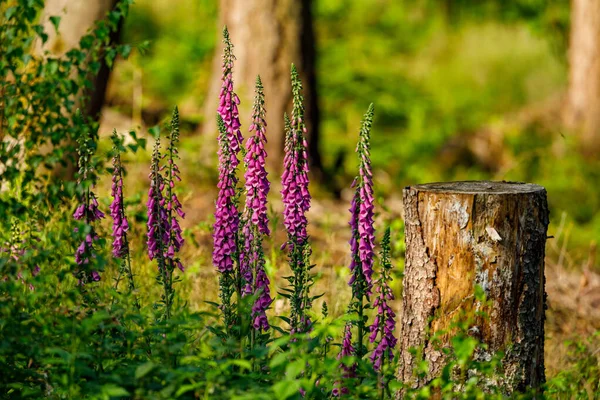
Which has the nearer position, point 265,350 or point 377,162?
point 265,350

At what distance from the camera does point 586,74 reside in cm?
1232

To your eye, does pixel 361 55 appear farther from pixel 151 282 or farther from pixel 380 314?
pixel 380 314

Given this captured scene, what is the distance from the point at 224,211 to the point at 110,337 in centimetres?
76

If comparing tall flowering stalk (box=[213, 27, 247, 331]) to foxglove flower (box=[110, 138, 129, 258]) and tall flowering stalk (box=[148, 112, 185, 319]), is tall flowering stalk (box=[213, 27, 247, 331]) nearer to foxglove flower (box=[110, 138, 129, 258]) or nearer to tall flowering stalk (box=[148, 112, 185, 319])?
tall flowering stalk (box=[148, 112, 185, 319])

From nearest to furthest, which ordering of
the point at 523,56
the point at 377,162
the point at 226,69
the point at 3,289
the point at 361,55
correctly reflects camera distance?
the point at 3,289
the point at 226,69
the point at 377,162
the point at 361,55
the point at 523,56

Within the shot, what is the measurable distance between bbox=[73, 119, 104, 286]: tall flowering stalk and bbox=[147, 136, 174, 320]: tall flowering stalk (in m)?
0.27

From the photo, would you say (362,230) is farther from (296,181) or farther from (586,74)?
(586,74)

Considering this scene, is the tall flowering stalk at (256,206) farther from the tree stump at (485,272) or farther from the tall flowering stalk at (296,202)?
the tree stump at (485,272)

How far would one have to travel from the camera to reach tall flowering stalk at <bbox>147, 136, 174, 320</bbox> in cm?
397

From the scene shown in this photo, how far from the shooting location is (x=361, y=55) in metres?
15.6

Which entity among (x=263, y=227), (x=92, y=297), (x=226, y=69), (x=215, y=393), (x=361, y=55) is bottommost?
(x=215, y=393)

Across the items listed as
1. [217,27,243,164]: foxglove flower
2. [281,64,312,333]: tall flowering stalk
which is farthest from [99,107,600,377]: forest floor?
[217,27,243,164]: foxglove flower

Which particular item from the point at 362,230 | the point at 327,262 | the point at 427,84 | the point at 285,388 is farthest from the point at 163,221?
the point at 427,84

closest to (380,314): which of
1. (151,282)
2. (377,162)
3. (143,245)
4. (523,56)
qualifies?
(151,282)
